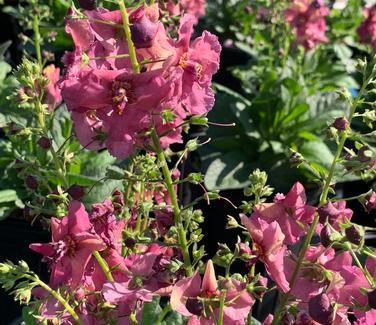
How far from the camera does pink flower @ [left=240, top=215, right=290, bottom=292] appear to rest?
0.88 metres

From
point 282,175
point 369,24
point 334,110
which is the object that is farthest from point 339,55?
point 282,175

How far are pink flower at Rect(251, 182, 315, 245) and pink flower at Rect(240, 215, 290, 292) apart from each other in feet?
0.10

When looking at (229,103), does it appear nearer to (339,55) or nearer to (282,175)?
(282,175)

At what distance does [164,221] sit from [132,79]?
268mm

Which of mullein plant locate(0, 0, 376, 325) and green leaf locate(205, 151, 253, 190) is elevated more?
mullein plant locate(0, 0, 376, 325)

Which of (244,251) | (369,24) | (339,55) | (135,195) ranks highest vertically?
(244,251)

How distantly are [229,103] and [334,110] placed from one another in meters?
0.40

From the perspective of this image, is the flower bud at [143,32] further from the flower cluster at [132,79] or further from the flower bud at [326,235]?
the flower bud at [326,235]

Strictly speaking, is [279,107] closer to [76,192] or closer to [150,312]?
[150,312]

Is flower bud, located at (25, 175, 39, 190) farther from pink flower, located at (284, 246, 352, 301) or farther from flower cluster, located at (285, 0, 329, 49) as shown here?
flower cluster, located at (285, 0, 329, 49)

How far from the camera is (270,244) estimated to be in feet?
2.91

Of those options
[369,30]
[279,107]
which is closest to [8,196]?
[279,107]

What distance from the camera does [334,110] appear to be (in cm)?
249

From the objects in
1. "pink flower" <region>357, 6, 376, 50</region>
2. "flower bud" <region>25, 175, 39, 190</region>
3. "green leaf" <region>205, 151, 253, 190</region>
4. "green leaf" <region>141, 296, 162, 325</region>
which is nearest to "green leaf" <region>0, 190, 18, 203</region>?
"green leaf" <region>205, 151, 253, 190</region>
